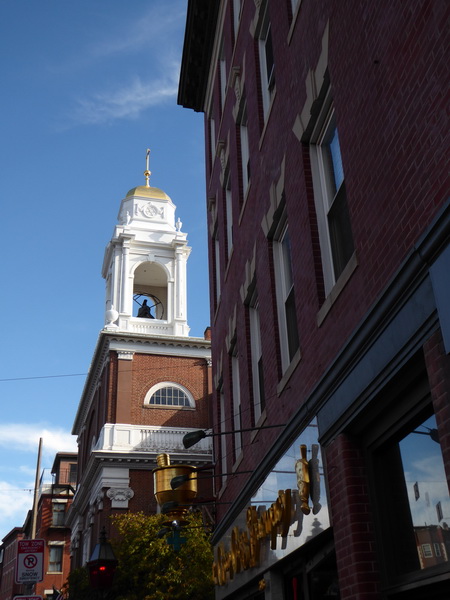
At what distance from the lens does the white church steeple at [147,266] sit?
37.2 meters

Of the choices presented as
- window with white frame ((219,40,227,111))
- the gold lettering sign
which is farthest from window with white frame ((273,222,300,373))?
window with white frame ((219,40,227,111))

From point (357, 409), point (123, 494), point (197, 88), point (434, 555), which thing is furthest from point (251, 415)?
point (123, 494)

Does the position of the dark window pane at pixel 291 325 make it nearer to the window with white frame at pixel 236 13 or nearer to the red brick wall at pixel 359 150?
the red brick wall at pixel 359 150

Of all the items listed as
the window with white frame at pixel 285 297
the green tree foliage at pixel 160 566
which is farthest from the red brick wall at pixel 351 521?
the green tree foliage at pixel 160 566

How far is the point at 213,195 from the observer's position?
1903 cm

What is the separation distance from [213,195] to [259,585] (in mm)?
10773

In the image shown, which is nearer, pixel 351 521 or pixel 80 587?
pixel 351 521

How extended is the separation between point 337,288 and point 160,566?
19.8 meters

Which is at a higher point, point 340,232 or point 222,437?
point 222,437

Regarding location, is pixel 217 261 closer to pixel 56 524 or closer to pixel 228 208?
pixel 228 208

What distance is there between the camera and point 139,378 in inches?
1390

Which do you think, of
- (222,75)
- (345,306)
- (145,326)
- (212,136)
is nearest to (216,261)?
(212,136)

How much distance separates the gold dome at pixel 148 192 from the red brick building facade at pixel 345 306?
2912cm

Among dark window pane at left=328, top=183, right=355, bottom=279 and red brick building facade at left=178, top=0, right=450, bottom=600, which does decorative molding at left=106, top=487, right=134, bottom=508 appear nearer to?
red brick building facade at left=178, top=0, right=450, bottom=600
